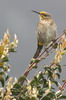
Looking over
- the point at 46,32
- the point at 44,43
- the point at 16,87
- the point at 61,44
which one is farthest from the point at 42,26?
the point at 16,87

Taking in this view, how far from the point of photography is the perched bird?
6.73 m

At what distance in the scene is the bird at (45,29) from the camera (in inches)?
265

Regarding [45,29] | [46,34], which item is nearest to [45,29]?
[45,29]

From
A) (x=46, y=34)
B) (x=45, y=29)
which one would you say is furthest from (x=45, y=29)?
(x=46, y=34)

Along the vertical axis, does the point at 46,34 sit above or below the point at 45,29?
below

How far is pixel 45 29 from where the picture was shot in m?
7.18

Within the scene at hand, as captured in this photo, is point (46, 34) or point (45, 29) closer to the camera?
point (46, 34)

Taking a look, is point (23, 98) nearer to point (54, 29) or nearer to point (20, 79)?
point (20, 79)

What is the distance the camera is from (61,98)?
271cm

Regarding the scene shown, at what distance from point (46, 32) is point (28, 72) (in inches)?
176

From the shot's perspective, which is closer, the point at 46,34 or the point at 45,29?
the point at 46,34

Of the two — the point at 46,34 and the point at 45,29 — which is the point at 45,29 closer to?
the point at 45,29

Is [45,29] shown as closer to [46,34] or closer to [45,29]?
[45,29]

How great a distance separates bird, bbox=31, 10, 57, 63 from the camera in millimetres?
6734
